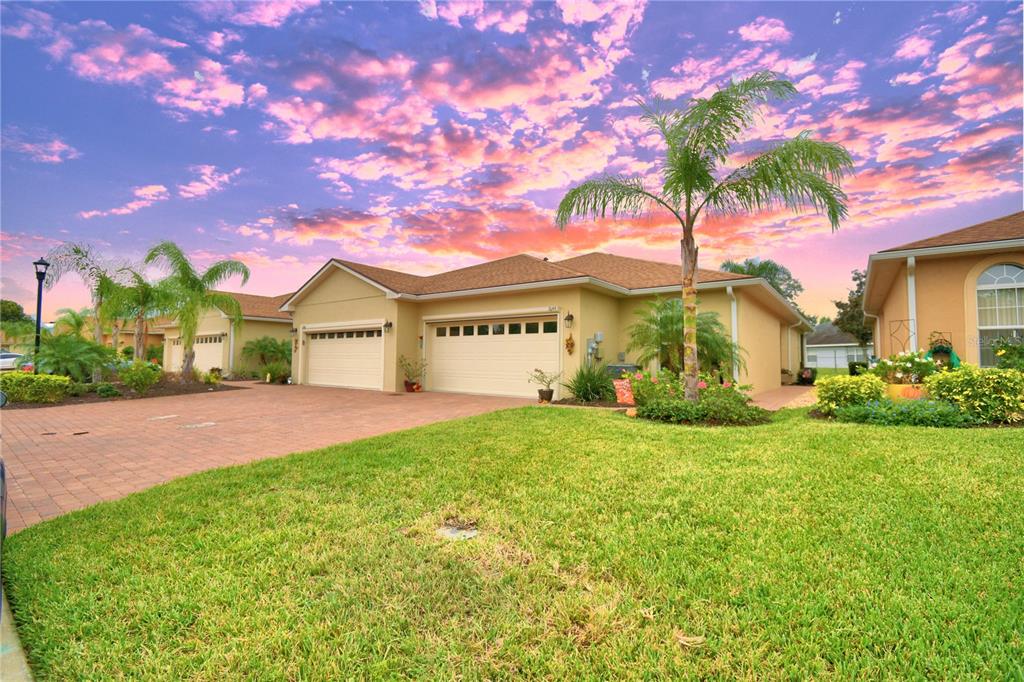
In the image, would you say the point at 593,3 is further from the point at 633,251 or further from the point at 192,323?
the point at 192,323

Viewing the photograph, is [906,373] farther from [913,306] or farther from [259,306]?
[259,306]

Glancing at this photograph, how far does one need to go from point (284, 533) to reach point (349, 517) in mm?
465

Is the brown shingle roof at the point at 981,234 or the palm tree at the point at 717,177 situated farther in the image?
the brown shingle roof at the point at 981,234

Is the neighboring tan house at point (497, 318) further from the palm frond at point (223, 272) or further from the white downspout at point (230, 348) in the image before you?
the white downspout at point (230, 348)

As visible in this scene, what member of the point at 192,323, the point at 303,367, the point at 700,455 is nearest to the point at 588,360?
the point at 700,455

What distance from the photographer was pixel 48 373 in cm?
1316

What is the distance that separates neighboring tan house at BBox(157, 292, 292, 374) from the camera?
2130 centimetres

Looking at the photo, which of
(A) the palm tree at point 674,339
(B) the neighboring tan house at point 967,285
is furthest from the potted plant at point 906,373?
(A) the palm tree at point 674,339

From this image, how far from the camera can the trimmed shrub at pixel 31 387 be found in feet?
37.8

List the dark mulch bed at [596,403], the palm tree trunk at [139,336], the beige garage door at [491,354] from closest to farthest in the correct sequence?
the dark mulch bed at [596,403] → the beige garage door at [491,354] → the palm tree trunk at [139,336]

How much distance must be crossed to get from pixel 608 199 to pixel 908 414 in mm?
5728

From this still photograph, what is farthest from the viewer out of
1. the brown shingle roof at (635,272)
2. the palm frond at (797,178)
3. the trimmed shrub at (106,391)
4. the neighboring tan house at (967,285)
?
the trimmed shrub at (106,391)

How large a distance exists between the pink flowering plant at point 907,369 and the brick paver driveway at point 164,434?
7.79m

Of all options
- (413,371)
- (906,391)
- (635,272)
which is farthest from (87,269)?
(906,391)
